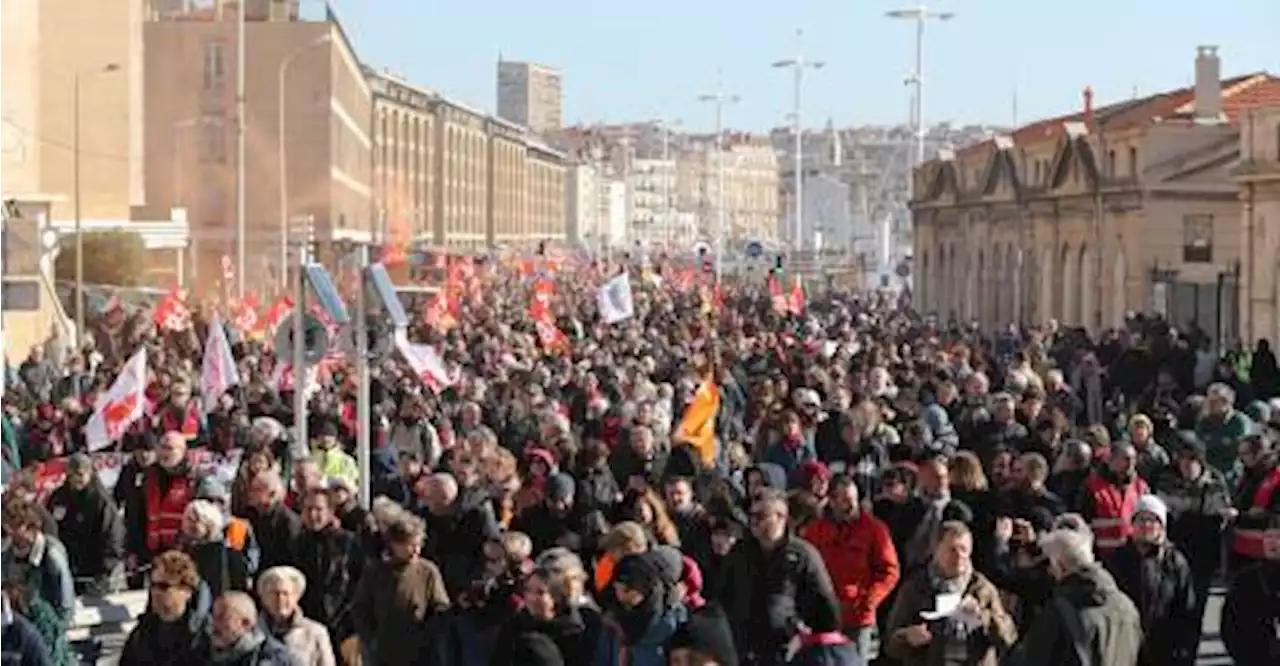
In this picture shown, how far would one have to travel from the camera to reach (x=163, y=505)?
53.5 feet

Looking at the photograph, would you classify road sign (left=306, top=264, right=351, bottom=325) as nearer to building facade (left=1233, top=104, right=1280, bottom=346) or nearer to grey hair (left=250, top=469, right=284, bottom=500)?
grey hair (left=250, top=469, right=284, bottom=500)

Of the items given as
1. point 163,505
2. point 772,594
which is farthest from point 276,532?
point 772,594

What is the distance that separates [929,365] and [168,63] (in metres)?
66.2

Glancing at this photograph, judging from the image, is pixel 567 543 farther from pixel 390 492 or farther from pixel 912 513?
pixel 390 492

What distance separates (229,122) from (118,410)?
67250 mm

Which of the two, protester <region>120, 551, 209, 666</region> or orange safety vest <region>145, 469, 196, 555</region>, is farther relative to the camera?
orange safety vest <region>145, 469, 196, 555</region>

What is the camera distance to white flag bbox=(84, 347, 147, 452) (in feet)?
69.6

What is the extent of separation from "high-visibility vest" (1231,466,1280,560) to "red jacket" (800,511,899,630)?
5.24 ft

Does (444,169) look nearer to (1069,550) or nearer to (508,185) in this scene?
(508,185)

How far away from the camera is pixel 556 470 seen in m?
15.6

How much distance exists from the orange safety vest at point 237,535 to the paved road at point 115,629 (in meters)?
2.06

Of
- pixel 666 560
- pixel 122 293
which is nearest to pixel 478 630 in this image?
pixel 666 560

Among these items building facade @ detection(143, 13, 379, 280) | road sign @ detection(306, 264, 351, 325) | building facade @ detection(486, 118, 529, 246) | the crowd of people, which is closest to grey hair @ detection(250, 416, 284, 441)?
the crowd of people

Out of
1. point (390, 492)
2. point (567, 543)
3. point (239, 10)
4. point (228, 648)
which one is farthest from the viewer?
point (239, 10)
